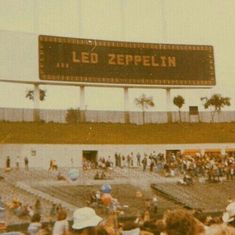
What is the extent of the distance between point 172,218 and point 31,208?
22799 millimetres

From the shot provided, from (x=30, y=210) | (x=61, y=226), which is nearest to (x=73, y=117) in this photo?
(x=30, y=210)

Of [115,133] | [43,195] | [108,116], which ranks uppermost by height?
[108,116]

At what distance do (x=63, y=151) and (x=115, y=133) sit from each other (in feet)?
15.8

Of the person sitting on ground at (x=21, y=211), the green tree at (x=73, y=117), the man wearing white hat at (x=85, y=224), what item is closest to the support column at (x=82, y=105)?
the green tree at (x=73, y=117)

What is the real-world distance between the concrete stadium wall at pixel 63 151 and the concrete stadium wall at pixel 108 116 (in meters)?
4.04

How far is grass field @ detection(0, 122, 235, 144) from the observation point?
135 ft

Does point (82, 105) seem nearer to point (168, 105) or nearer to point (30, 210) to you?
point (168, 105)

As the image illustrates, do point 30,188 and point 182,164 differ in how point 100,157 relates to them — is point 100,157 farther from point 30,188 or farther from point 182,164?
point 30,188

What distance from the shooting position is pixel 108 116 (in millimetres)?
46719

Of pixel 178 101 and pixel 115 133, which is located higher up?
pixel 178 101

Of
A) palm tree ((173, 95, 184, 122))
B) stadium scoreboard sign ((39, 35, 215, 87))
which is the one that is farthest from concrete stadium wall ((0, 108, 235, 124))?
palm tree ((173, 95, 184, 122))

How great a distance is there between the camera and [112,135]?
43750 mm

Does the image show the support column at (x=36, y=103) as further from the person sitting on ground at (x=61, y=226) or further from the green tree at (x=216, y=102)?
the person sitting on ground at (x=61, y=226)

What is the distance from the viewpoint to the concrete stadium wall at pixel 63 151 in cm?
3905
